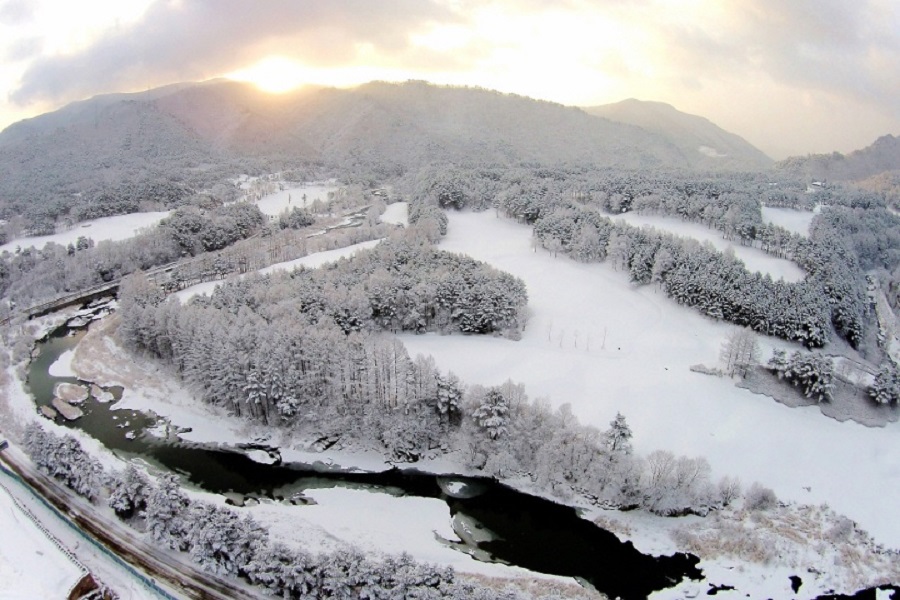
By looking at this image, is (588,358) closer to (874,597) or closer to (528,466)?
(528,466)

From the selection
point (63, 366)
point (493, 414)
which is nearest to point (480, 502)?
point (493, 414)

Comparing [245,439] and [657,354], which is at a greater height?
[657,354]

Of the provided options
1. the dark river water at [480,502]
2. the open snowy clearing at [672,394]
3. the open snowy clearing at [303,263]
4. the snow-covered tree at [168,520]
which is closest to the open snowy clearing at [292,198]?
the open snowy clearing at [303,263]

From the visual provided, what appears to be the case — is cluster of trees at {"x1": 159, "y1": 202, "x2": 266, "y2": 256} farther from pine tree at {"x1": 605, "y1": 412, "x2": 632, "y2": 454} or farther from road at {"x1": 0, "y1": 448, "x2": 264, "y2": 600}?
pine tree at {"x1": 605, "y1": 412, "x2": 632, "y2": 454}

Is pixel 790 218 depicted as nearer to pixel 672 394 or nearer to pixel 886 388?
pixel 886 388

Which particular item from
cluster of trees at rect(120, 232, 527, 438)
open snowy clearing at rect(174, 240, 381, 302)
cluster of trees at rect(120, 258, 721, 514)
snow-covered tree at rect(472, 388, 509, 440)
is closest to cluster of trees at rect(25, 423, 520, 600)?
cluster of trees at rect(120, 258, 721, 514)

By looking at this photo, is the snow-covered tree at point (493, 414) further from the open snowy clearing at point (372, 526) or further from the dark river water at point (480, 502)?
the open snowy clearing at point (372, 526)

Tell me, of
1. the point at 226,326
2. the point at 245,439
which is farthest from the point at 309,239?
the point at 245,439
